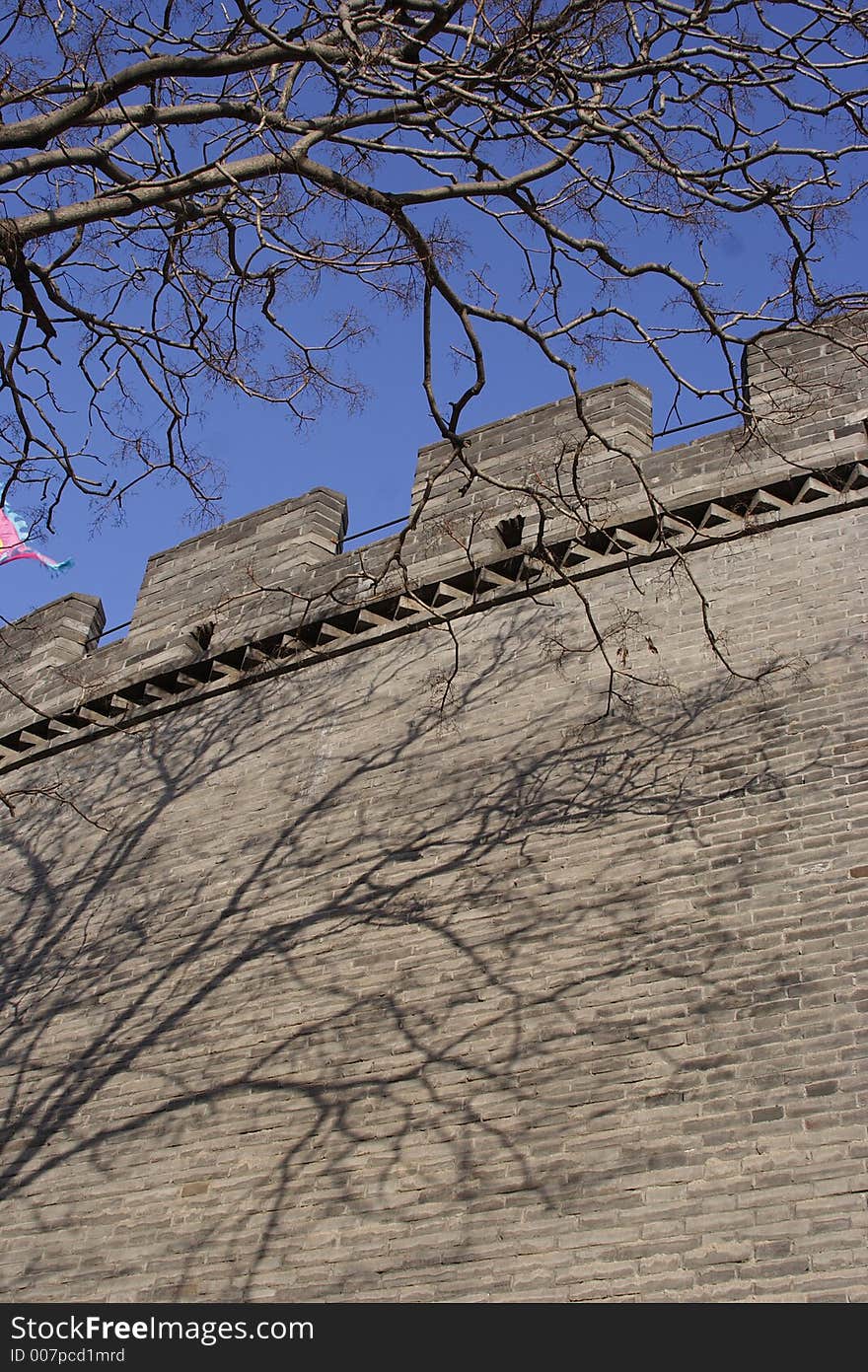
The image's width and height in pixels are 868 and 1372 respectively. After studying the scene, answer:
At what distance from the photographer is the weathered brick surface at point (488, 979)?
242 inches

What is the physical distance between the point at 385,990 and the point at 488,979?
0.57m

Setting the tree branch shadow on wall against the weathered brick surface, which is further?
the tree branch shadow on wall

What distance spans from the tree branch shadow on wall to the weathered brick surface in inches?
0.7

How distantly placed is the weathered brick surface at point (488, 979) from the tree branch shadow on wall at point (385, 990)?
18mm

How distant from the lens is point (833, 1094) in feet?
19.6

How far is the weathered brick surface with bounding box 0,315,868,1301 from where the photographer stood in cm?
614

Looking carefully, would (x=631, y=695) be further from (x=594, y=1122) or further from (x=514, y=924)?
(x=594, y=1122)

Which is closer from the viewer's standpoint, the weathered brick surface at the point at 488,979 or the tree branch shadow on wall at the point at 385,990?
the weathered brick surface at the point at 488,979

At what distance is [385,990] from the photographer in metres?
7.52

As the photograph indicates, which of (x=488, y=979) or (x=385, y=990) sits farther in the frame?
(x=385, y=990)

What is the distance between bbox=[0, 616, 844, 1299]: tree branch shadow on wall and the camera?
6543 millimetres

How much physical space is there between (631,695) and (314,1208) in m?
2.82

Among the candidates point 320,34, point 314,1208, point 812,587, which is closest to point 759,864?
point 812,587

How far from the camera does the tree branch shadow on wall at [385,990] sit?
6543 mm
